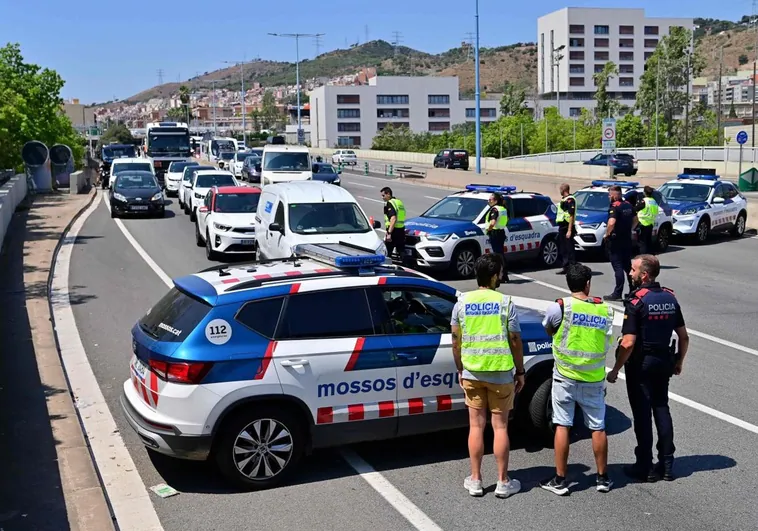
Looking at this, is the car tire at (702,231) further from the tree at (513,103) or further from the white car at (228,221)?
the tree at (513,103)

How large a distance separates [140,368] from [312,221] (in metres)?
8.82

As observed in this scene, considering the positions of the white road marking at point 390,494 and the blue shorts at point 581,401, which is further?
the blue shorts at point 581,401

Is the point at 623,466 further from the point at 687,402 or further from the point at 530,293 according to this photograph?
the point at 530,293

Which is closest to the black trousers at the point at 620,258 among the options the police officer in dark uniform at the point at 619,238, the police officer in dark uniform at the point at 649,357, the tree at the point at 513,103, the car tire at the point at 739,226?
the police officer in dark uniform at the point at 619,238

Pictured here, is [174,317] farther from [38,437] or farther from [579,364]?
[579,364]

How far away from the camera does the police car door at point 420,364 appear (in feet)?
22.5

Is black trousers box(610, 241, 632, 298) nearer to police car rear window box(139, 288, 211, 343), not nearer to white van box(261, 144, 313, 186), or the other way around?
police car rear window box(139, 288, 211, 343)

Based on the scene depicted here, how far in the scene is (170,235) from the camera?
78.2 ft

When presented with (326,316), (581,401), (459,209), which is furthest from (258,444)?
(459,209)

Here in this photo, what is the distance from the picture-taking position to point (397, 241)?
1678 cm

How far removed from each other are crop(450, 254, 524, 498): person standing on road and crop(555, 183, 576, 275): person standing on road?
1055 cm

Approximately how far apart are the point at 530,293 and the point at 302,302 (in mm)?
9219

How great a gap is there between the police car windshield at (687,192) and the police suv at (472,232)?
19.5 feet

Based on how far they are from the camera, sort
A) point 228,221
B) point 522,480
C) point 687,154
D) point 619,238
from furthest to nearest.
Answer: point 687,154
point 228,221
point 619,238
point 522,480
